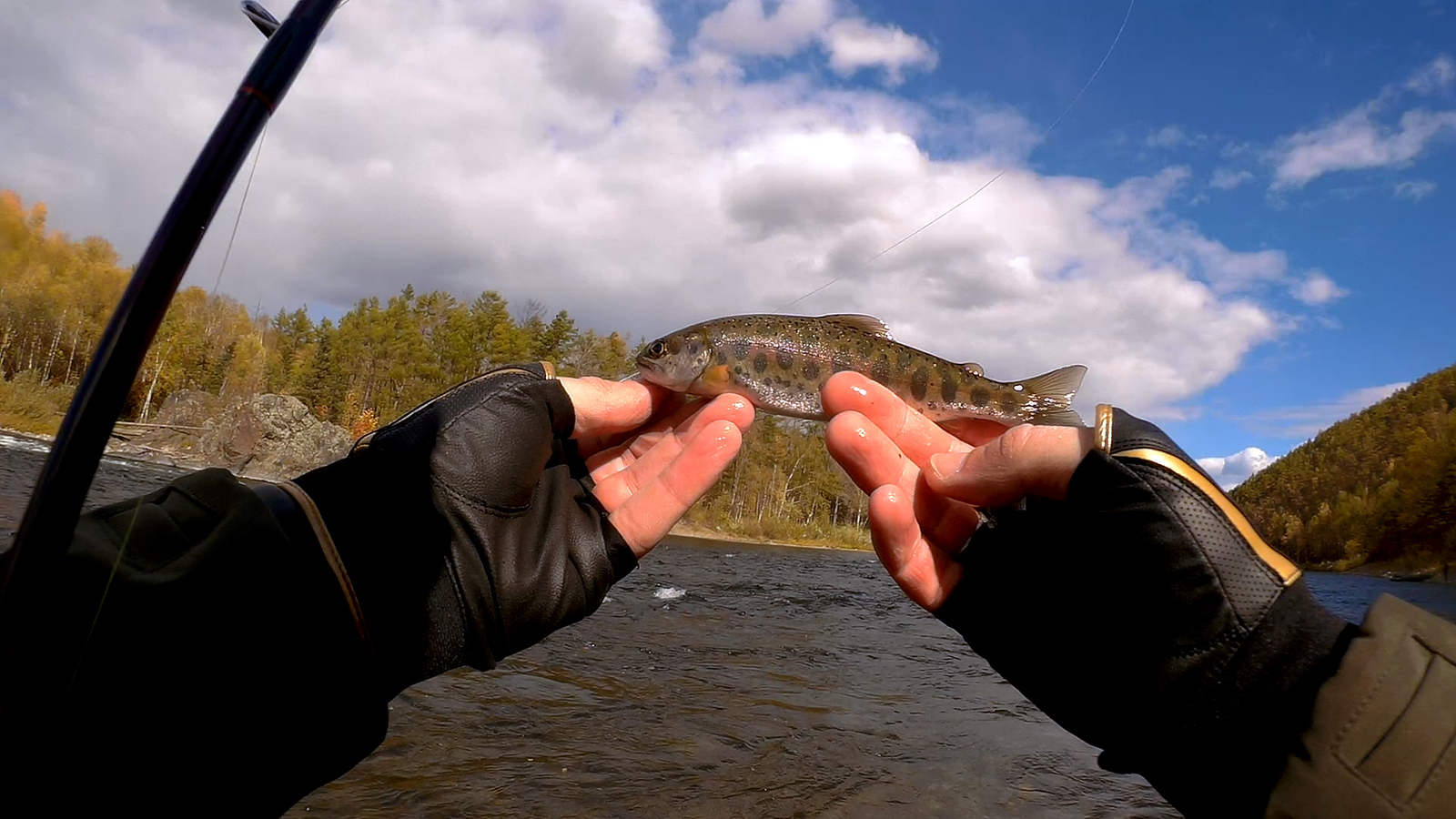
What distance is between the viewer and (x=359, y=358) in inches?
3127

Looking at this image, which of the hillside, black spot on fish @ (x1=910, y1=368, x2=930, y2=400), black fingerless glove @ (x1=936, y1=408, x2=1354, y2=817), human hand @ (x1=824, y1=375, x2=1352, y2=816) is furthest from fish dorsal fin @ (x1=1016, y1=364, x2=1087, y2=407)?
the hillside

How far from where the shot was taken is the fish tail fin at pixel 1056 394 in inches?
208

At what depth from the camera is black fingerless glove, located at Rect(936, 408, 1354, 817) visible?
2.26m

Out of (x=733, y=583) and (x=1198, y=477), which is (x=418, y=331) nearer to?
(x=733, y=583)

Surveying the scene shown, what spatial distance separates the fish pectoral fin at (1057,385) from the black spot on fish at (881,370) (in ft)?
3.19

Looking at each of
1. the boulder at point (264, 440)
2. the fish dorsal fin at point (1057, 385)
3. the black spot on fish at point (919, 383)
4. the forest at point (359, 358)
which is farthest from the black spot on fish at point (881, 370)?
the boulder at point (264, 440)

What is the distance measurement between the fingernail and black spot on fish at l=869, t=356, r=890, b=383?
2004mm

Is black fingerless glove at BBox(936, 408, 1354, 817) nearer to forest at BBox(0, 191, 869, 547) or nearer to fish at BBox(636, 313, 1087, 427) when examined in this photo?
fish at BBox(636, 313, 1087, 427)

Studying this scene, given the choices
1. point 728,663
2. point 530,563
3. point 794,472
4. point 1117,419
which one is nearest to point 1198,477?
point 1117,419

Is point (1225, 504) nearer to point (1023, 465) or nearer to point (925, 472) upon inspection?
point (1023, 465)

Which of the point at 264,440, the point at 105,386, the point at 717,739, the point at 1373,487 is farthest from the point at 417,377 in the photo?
the point at 1373,487

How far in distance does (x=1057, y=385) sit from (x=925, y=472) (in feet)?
8.38

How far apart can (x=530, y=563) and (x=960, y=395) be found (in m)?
3.25

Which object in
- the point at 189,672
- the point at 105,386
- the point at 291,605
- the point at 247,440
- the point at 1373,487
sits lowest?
the point at 247,440
